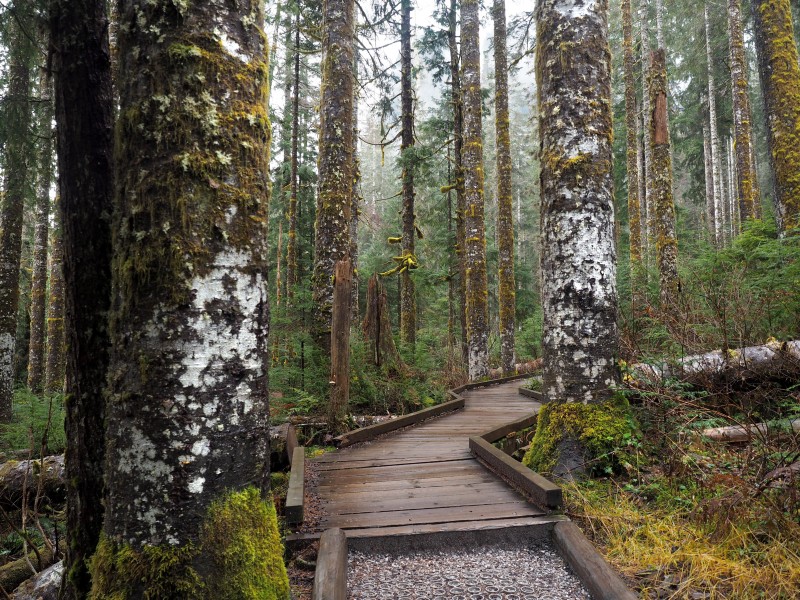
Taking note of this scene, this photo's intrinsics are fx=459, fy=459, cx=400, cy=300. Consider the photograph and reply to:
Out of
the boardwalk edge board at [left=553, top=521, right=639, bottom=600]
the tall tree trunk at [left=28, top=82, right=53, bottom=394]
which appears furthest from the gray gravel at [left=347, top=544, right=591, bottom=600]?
the tall tree trunk at [left=28, top=82, right=53, bottom=394]

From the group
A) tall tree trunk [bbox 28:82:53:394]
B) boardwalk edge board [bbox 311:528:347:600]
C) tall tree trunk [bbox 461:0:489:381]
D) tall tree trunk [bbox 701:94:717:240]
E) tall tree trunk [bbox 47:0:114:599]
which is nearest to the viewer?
tall tree trunk [bbox 47:0:114:599]

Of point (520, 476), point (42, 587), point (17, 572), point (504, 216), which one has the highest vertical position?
point (504, 216)

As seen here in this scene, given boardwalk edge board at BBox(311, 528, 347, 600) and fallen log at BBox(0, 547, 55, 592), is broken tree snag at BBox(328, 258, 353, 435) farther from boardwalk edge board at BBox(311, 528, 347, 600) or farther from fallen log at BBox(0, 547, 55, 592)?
fallen log at BBox(0, 547, 55, 592)

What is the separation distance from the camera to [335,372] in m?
6.57

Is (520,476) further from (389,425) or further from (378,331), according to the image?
(378,331)

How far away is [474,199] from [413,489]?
913cm

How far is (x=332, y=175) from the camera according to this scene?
336 inches

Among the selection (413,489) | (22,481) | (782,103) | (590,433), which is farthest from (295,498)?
(782,103)

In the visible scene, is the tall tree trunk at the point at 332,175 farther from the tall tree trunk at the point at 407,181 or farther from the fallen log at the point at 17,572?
the fallen log at the point at 17,572

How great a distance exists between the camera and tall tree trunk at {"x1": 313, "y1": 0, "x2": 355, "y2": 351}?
8.42 metres

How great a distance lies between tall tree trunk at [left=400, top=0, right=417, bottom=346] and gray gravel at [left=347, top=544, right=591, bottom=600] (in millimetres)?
9518

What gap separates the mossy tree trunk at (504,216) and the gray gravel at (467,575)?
9957 mm

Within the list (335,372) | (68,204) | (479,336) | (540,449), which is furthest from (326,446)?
(479,336)

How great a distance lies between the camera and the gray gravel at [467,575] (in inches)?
114
